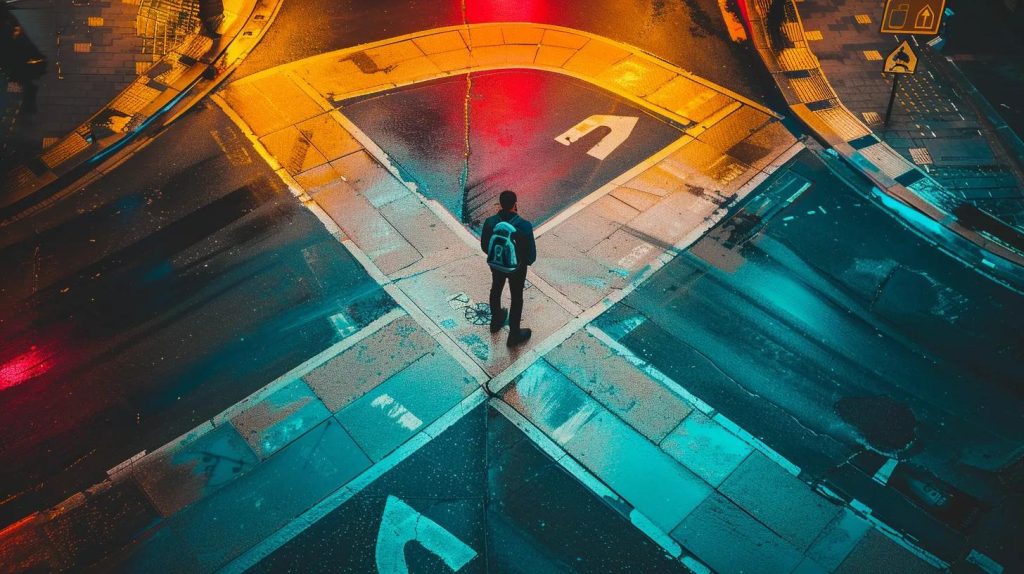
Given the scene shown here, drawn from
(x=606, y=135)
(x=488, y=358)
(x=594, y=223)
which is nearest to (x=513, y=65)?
(x=606, y=135)

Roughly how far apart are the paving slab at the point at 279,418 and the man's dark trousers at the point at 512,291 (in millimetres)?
2297

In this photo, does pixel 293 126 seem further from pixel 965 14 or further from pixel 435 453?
pixel 965 14

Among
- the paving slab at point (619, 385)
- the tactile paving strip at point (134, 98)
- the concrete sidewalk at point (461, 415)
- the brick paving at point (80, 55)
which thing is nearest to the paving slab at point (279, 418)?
the concrete sidewalk at point (461, 415)

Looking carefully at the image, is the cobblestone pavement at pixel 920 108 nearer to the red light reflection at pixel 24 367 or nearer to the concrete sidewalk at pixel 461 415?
the concrete sidewalk at pixel 461 415

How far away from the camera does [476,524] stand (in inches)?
255

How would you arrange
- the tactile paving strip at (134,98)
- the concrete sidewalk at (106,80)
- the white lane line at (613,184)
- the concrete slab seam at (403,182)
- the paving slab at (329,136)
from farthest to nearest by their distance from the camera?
the tactile paving strip at (134,98) → the paving slab at (329,136) → the concrete sidewalk at (106,80) → the white lane line at (613,184) → the concrete slab seam at (403,182)

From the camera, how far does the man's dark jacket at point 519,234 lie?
701 cm

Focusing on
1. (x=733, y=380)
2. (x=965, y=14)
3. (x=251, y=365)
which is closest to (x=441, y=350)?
(x=251, y=365)

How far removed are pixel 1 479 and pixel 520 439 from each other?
A: 556 centimetres

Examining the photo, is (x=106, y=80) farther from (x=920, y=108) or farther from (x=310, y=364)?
(x=920, y=108)

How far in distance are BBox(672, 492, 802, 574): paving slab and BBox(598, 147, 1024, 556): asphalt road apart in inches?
38.1

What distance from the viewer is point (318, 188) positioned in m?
10.1

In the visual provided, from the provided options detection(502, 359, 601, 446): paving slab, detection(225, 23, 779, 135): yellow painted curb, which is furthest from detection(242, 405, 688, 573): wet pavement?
detection(225, 23, 779, 135): yellow painted curb

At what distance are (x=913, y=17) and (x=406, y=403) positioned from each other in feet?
31.8
